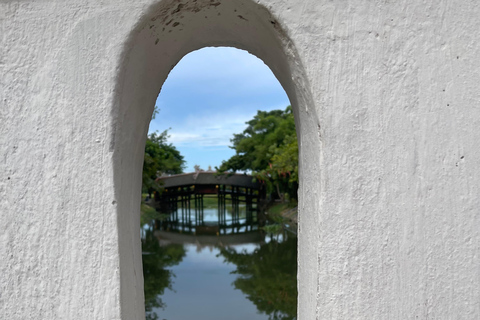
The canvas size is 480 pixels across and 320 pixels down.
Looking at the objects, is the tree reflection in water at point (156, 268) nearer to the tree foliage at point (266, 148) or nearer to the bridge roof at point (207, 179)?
the tree foliage at point (266, 148)

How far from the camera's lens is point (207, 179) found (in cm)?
2408

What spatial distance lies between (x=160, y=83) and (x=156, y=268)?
7.85 m

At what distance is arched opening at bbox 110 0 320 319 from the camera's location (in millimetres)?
1655

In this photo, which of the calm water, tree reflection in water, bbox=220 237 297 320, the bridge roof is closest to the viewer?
the calm water

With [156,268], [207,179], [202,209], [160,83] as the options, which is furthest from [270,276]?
[202,209]

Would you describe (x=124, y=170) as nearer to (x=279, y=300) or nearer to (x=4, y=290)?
(x=4, y=290)

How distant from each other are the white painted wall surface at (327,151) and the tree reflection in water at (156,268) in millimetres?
5028

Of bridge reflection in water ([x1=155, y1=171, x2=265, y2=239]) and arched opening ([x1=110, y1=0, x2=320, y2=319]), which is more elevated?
arched opening ([x1=110, y1=0, x2=320, y2=319])

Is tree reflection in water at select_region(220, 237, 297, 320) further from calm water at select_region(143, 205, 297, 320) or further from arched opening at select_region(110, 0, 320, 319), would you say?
arched opening at select_region(110, 0, 320, 319)

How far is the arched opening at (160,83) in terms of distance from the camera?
166 cm

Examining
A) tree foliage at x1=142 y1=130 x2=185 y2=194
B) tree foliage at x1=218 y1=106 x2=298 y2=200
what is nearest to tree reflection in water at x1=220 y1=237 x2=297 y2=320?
tree foliage at x1=142 y1=130 x2=185 y2=194

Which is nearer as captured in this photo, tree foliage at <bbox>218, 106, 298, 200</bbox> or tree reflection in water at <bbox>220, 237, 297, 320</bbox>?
tree reflection in water at <bbox>220, 237, 297, 320</bbox>

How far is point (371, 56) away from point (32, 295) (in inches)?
64.9

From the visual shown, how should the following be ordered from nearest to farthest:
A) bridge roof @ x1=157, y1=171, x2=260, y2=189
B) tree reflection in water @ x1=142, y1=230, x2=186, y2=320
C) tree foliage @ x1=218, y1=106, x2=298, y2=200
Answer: tree reflection in water @ x1=142, y1=230, x2=186, y2=320
tree foliage @ x1=218, y1=106, x2=298, y2=200
bridge roof @ x1=157, y1=171, x2=260, y2=189
